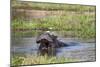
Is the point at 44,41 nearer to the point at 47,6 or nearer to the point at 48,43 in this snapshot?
the point at 48,43

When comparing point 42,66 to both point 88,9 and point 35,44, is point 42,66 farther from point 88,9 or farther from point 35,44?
point 88,9

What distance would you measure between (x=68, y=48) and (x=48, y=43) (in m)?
0.31

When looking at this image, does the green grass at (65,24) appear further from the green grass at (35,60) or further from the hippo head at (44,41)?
the green grass at (35,60)

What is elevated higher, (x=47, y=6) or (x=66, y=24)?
(x=47, y=6)

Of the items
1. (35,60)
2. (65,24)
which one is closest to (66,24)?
(65,24)

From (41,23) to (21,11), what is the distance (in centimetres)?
32

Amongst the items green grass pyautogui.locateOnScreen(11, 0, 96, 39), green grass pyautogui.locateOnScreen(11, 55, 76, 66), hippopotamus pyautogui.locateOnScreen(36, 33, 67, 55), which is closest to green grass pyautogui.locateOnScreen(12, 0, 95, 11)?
green grass pyautogui.locateOnScreen(11, 0, 96, 39)

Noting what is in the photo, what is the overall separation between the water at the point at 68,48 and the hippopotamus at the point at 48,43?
58 mm

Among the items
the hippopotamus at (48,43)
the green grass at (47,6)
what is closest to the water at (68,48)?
the hippopotamus at (48,43)

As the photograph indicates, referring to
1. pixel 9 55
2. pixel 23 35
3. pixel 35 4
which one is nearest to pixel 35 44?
pixel 23 35

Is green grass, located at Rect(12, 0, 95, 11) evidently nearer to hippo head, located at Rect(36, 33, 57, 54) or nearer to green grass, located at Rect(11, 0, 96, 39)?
green grass, located at Rect(11, 0, 96, 39)

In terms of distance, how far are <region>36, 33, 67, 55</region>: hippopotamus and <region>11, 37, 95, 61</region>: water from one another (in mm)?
58

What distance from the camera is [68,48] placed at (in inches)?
116

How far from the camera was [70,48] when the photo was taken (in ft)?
9.72
